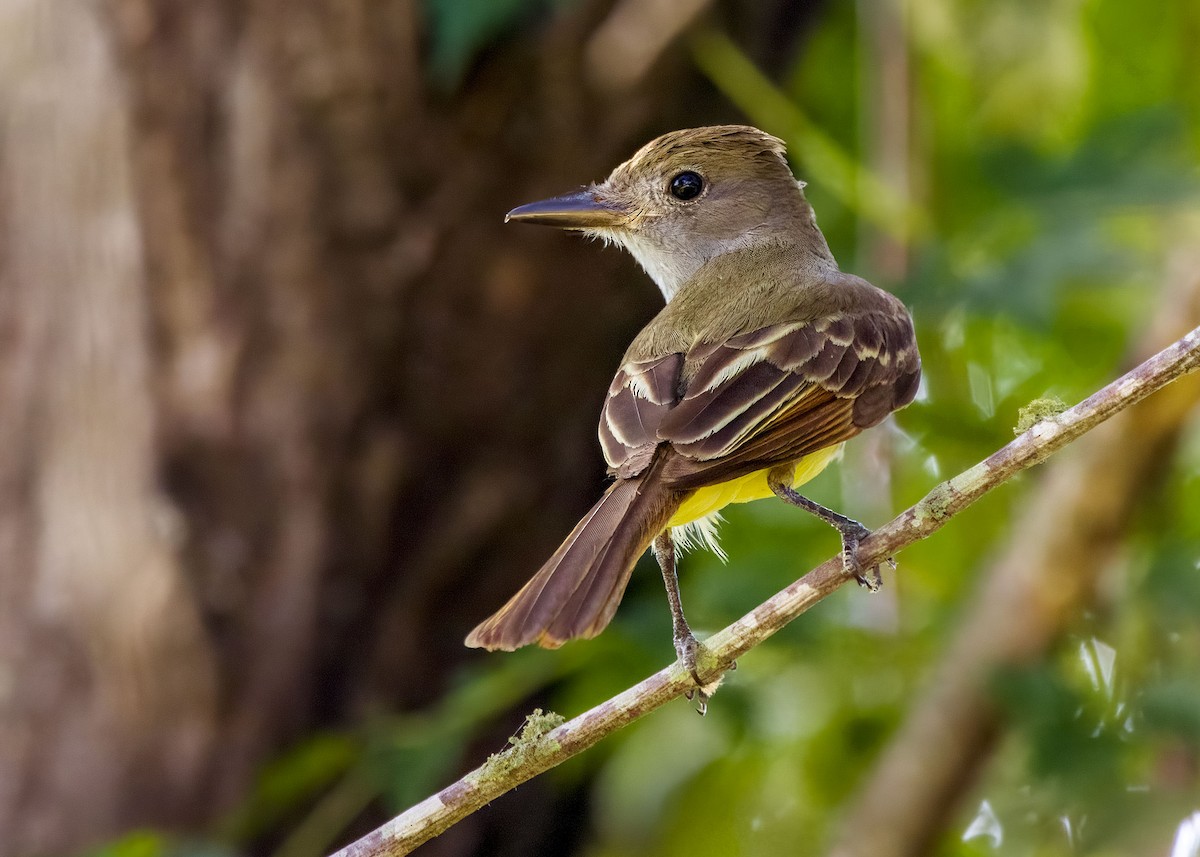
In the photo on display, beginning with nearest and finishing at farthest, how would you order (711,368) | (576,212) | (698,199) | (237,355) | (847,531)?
(847,531) < (711,368) < (576,212) < (698,199) < (237,355)

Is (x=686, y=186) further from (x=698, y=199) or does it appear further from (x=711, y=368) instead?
(x=711, y=368)

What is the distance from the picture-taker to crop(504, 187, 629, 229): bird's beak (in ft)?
12.2

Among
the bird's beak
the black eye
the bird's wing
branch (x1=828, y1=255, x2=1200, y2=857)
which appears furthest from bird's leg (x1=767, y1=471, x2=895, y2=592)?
the black eye

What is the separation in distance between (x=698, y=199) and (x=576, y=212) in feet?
1.64

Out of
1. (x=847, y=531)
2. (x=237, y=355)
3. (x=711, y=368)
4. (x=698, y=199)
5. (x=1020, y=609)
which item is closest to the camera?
(x=847, y=531)

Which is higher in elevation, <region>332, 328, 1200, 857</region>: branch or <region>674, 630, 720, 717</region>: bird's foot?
<region>332, 328, 1200, 857</region>: branch

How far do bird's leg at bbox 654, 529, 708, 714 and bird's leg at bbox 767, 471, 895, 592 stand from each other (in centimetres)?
26

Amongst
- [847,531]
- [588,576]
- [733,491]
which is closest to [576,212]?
[733,491]

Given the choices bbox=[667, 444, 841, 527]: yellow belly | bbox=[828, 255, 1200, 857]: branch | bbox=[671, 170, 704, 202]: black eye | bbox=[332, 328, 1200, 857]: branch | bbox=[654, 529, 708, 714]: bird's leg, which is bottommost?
bbox=[828, 255, 1200, 857]: branch

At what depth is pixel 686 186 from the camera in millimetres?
4254

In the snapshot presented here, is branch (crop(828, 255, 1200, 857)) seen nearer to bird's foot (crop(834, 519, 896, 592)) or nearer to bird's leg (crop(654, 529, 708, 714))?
bird's leg (crop(654, 529, 708, 714))

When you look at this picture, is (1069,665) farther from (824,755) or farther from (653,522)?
(653,522)

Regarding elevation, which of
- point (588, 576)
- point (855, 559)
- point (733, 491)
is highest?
point (588, 576)

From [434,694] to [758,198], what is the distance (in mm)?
1697
